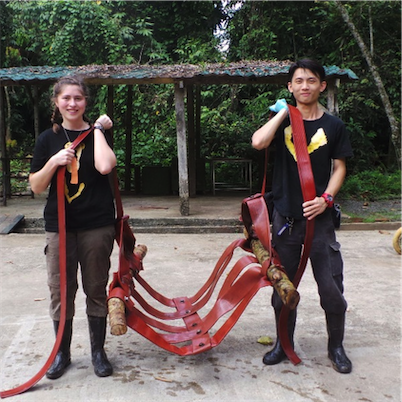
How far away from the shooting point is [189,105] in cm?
1020

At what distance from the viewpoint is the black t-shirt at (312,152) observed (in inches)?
102

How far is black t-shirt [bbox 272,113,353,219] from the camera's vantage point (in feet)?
8.51

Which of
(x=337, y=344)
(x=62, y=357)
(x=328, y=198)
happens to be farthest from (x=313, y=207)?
(x=62, y=357)

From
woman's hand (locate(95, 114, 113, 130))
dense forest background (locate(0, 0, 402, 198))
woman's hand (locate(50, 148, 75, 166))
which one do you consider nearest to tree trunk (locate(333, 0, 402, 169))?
dense forest background (locate(0, 0, 402, 198))

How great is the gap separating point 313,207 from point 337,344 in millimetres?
952

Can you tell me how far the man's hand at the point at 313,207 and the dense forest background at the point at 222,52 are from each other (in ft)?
25.0

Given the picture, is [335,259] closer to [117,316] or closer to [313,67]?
[313,67]

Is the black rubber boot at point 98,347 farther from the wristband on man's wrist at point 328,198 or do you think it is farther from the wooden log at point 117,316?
the wristband on man's wrist at point 328,198

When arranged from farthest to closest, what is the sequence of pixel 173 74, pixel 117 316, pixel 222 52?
pixel 222 52, pixel 173 74, pixel 117 316

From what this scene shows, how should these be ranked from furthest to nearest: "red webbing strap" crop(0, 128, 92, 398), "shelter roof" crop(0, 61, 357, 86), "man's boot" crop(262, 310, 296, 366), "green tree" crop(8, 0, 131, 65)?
"green tree" crop(8, 0, 131, 65) < "shelter roof" crop(0, 61, 357, 86) < "man's boot" crop(262, 310, 296, 366) < "red webbing strap" crop(0, 128, 92, 398)

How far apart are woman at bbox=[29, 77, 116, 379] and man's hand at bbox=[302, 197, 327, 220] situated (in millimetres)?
1069

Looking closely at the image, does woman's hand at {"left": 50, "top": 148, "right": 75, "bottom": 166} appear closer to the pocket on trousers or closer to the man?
the man

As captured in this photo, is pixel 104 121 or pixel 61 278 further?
pixel 104 121

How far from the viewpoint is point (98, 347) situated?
110 inches
